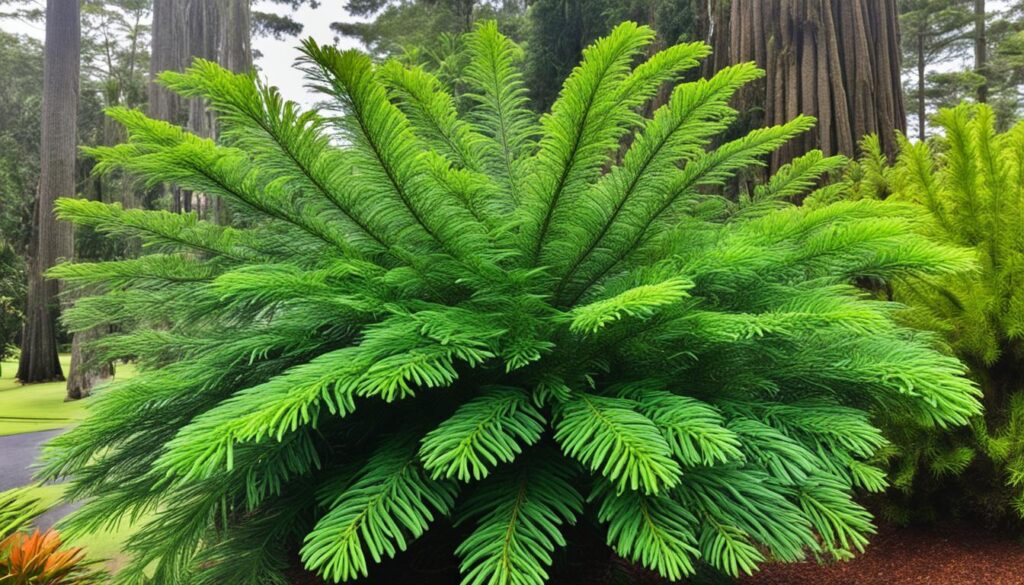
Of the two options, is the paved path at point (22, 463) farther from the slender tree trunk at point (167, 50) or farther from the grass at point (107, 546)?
the slender tree trunk at point (167, 50)

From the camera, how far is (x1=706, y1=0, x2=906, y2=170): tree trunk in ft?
8.57

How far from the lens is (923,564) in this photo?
1.51 metres

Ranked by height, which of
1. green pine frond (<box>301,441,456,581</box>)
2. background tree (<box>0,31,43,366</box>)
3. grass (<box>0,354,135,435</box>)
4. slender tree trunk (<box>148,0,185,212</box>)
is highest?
background tree (<box>0,31,43,366</box>)

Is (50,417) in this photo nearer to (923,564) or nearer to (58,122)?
(58,122)

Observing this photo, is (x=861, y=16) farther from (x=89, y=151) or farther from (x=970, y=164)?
(x=89, y=151)

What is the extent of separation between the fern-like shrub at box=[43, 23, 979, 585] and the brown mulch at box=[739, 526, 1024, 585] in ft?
1.84

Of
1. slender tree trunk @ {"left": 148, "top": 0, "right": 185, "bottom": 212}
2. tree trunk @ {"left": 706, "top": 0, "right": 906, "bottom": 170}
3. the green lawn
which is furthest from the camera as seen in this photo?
slender tree trunk @ {"left": 148, "top": 0, "right": 185, "bottom": 212}

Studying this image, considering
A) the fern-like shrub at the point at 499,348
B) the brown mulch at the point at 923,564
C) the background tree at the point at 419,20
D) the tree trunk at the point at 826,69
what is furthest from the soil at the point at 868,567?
the background tree at the point at 419,20

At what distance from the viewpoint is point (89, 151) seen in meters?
1.00

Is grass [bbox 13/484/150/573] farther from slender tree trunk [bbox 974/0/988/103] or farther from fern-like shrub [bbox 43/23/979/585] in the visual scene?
slender tree trunk [bbox 974/0/988/103]

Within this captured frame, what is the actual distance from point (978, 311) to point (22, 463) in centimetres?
463

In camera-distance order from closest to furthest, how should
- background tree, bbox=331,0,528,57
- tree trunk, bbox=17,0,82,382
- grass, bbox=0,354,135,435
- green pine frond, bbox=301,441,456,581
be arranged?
green pine frond, bbox=301,441,456,581 → grass, bbox=0,354,135,435 → tree trunk, bbox=17,0,82,382 → background tree, bbox=331,0,528,57

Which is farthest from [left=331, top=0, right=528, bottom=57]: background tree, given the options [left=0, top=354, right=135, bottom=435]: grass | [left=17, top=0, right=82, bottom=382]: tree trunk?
[left=0, top=354, right=135, bottom=435]: grass

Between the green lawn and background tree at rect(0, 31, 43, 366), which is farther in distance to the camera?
background tree at rect(0, 31, 43, 366)
